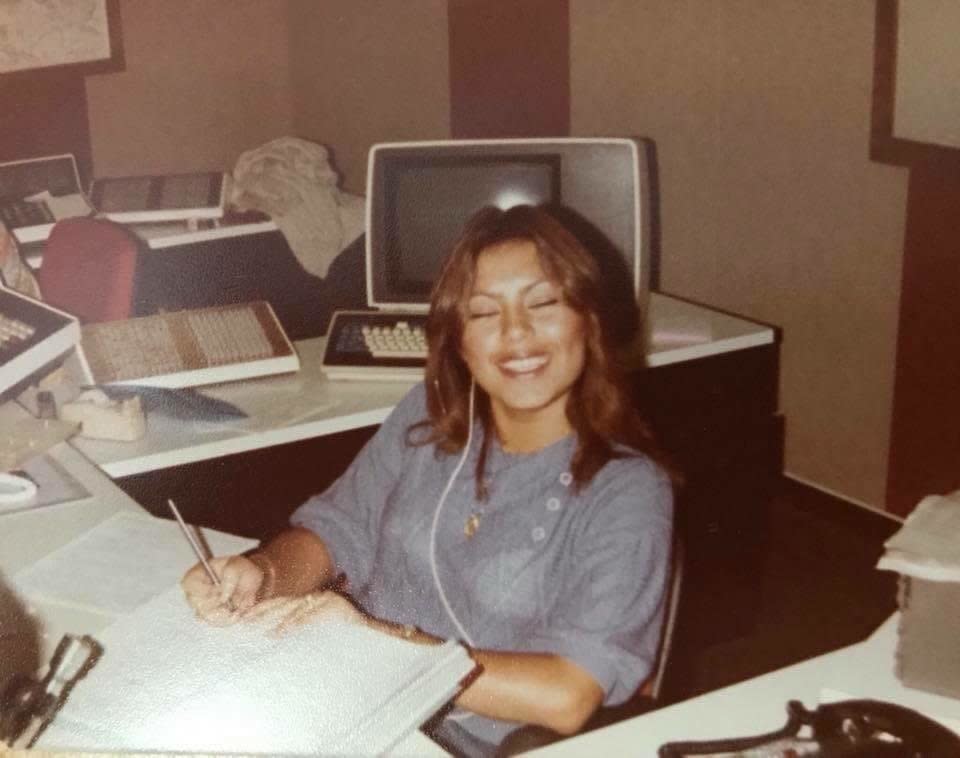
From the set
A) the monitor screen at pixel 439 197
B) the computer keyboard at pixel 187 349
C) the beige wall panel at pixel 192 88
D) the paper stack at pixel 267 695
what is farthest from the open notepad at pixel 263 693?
the beige wall panel at pixel 192 88

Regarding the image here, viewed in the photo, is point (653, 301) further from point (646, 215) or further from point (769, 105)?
point (769, 105)

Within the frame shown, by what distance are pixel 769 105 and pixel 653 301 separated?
680 millimetres

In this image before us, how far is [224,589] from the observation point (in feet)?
4.71

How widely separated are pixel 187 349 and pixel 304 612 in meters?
1.06

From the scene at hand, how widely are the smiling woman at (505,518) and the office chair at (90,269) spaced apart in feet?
3.09

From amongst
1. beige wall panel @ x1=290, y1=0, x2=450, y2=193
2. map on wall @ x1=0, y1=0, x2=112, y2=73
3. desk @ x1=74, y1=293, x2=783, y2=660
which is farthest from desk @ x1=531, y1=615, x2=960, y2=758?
beige wall panel @ x1=290, y1=0, x2=450, y2=193

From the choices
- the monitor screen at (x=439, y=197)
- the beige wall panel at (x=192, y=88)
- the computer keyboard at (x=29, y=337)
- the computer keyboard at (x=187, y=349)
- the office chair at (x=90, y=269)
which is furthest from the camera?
the beige wall panel at (x=192, y=88)

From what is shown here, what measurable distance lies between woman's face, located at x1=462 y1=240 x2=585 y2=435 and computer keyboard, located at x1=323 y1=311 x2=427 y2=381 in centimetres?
74

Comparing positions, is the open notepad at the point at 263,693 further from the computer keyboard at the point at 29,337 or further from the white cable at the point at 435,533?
the computer keyboard at the point at 29,337

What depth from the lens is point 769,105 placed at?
302 cm

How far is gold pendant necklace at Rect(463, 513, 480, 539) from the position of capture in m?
1.53

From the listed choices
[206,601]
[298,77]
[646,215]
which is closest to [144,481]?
[206,601]

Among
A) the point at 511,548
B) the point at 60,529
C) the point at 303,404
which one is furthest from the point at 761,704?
the point at 303,404

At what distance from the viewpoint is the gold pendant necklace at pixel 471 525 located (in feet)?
5.01
